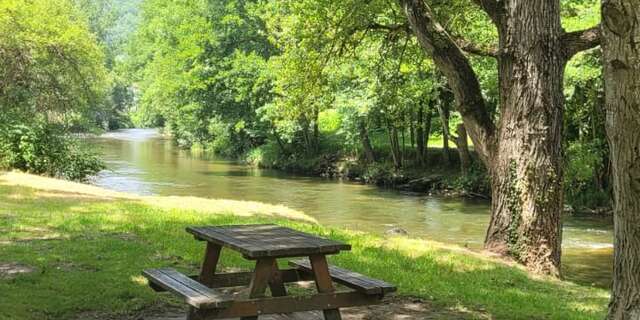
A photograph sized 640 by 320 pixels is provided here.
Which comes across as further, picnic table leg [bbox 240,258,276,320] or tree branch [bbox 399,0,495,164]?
tree branch [bbox 399,0,495,164]

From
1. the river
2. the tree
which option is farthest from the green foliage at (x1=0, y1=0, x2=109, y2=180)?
the tree

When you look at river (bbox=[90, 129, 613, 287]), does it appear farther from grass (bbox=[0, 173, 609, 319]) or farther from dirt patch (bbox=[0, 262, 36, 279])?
dirt patch (bbox=[0, 262, 36, 279])

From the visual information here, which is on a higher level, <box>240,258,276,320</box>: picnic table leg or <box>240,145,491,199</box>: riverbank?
<box>240,145,491,199</box>: riverbank

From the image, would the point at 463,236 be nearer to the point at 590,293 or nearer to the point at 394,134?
the point at 590,293

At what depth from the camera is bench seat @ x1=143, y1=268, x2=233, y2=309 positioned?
16.6 ft

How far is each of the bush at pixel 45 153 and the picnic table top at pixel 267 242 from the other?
18.7 meters

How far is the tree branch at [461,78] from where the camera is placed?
11.6 metres

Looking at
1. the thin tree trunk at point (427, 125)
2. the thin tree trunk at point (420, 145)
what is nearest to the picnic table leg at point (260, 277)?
the thin tree trunk at point (427, 125)

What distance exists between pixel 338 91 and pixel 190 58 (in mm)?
12695

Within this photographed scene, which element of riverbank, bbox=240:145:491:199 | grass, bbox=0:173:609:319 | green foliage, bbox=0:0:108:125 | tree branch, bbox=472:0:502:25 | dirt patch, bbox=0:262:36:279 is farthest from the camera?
riverbank, bbox=240:145:491:199

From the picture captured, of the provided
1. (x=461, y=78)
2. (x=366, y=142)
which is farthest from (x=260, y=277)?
(x=366, y=142)

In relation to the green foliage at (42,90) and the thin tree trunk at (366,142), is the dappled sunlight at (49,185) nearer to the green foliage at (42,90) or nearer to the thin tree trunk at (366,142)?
the green foliage at (42,90)

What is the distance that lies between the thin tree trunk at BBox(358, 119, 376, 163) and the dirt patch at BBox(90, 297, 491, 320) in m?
25.9

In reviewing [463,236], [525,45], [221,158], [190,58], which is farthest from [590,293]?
[221,158]
